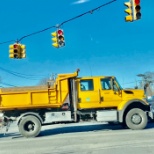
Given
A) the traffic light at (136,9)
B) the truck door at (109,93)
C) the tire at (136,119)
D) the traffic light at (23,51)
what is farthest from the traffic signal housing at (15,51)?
the traffic light at (136,9)

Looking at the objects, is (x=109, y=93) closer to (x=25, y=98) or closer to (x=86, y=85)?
(x=86, y=85)

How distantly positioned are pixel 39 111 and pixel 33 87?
1.10 m

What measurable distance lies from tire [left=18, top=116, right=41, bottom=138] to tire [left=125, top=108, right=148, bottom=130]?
3.97 m

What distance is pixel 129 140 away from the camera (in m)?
12.9

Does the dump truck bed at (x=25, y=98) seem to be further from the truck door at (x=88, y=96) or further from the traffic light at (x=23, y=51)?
the traffic light at (x=23, y=51)

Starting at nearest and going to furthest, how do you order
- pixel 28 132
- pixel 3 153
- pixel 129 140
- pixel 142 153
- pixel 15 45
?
pixel 142 153 → pixel 3 153 → pixel 129 140 → pixel 28 132 → pixel 15 45

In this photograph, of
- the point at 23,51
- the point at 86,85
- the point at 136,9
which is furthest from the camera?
the point at 23,51

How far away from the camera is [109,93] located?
17.4 meters

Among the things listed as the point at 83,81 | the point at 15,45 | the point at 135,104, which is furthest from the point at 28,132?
the point at 15,45

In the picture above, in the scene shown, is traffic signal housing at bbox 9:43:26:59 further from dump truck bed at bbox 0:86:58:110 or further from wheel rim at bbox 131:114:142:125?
wheel rim at bbox 131:114:142:125

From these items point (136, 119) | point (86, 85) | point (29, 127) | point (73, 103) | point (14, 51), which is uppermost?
point (14, 51)

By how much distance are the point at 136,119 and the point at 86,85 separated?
270 centimetres

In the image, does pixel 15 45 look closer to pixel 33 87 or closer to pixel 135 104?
pixel 33 87

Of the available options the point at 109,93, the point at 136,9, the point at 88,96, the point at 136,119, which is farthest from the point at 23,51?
the point at 136,9
